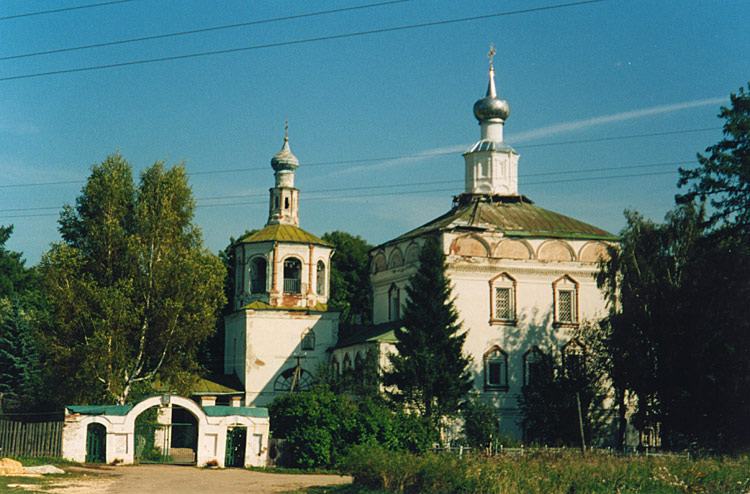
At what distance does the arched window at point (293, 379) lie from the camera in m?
44.2

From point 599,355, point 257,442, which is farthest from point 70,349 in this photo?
point 599,355

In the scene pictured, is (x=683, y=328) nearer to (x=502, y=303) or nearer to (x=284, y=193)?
(x=502, y=303)

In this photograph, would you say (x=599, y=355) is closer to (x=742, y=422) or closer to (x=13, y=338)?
(x=742, y=422)

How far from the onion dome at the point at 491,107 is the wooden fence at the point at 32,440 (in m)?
25.5

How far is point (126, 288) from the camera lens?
32.6 m

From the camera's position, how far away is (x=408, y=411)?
34.3 meters

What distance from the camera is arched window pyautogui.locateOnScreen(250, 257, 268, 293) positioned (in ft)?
150

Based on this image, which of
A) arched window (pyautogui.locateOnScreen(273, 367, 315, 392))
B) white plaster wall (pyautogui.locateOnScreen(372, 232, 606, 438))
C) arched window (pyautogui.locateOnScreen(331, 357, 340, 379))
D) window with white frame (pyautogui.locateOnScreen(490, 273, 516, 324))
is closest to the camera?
white plaster wall (pyautogui.locateOnScreen(372, 232, 606, 438))

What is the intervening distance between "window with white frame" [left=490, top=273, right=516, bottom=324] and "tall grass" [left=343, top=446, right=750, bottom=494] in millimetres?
19621

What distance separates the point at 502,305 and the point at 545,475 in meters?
22.3

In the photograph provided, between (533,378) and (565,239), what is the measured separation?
669 cm

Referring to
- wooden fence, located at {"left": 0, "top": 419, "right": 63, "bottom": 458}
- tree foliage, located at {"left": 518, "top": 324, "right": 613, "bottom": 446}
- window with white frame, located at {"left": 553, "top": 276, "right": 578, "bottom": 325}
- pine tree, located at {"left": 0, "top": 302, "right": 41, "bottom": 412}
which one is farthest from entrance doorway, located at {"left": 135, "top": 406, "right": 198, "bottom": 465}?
window with white frame, located at {"left": 553, "top": 276, "right": 578, "bottom": 325}

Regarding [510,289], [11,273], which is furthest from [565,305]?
[11,273]

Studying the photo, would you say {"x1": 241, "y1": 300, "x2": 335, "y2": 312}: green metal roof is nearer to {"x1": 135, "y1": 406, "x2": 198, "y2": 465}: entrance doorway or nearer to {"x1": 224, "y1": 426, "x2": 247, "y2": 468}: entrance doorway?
{"x1": 135, "y1": 406, "x2": 198, "y2": 465}: entrance doorway
